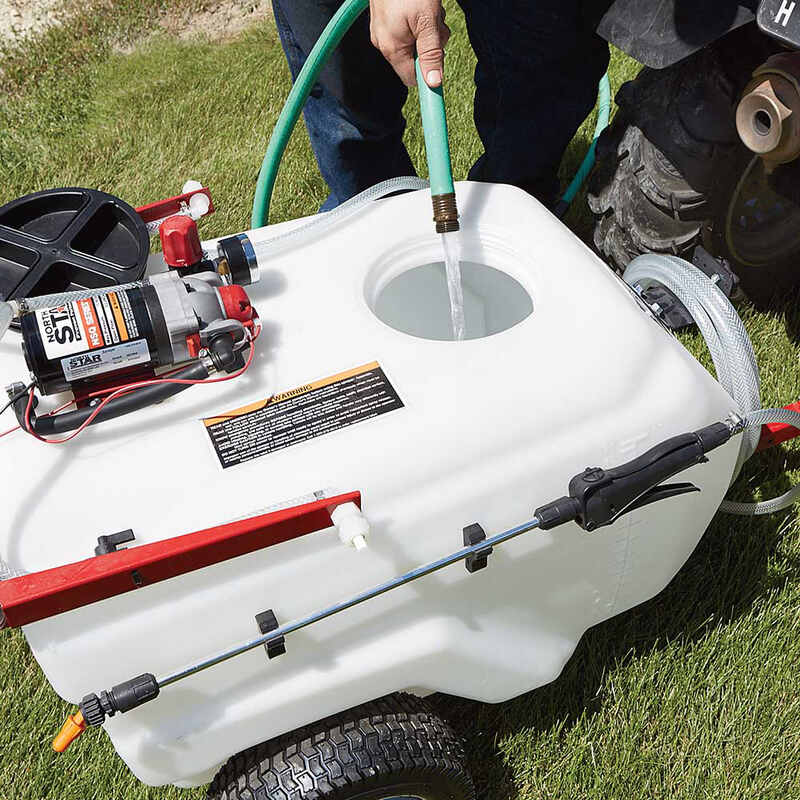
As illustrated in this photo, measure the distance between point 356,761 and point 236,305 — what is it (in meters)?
0.64

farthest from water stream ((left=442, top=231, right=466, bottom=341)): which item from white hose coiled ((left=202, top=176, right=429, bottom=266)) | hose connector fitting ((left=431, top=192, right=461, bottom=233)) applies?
white hose coiled ((left=202, top=176, right=429, bottom=266))

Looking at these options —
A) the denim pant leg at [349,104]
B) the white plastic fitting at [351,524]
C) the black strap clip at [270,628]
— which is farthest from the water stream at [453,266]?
the denim pant leg at [349,104]

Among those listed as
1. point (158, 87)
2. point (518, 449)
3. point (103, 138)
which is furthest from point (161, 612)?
point (158, 87)

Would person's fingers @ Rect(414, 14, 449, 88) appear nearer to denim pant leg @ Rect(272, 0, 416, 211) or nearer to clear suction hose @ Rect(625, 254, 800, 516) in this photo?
clear suction hose @ Rect(625, 254, 800, 516)

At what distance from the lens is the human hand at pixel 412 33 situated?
1.24 m

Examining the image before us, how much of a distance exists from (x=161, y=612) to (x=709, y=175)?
1403mm

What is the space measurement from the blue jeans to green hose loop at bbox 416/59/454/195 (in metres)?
0.64

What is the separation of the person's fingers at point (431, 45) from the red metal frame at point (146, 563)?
2.13 ft

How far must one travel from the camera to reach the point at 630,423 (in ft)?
3.91

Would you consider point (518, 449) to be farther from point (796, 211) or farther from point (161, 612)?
point (796, 211)

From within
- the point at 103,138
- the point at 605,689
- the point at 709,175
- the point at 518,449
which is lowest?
the point at 605,689

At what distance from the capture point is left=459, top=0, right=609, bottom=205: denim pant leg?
1889 mm

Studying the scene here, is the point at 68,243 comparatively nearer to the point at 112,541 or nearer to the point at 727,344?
the point at 112,541

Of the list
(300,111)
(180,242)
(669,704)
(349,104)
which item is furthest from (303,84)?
(669,704)
